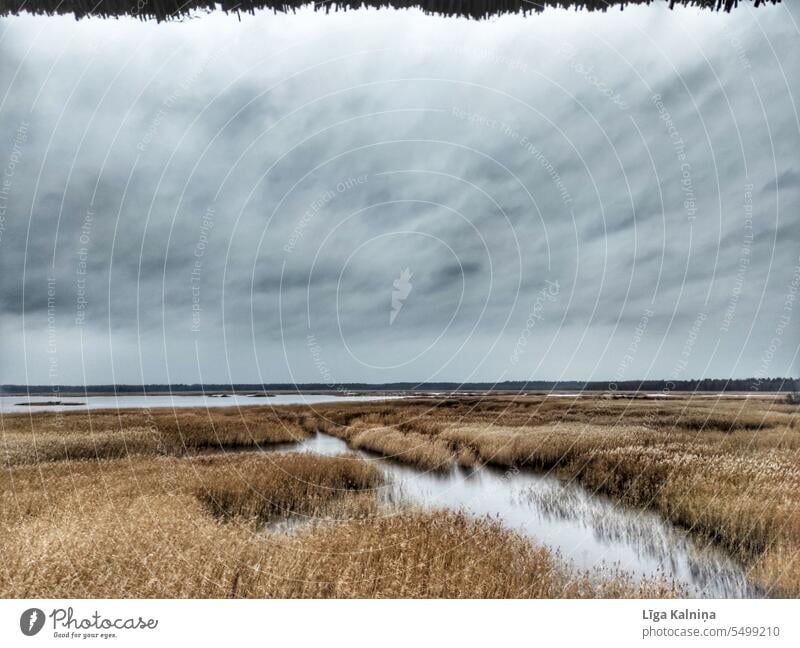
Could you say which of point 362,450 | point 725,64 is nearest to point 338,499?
point 362,450

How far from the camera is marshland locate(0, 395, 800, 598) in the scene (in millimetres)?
4160

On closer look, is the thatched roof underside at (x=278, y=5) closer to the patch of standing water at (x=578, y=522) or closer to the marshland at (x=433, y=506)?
the marshland at (x=433, y=506)

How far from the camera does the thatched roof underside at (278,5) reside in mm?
4691

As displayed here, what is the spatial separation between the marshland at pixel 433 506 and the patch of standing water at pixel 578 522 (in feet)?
0.08

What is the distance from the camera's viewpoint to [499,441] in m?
6.68

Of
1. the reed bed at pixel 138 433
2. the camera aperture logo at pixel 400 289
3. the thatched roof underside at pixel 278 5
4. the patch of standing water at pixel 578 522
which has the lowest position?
the patch of standing water at pixel 578 522

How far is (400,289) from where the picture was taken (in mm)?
5812
